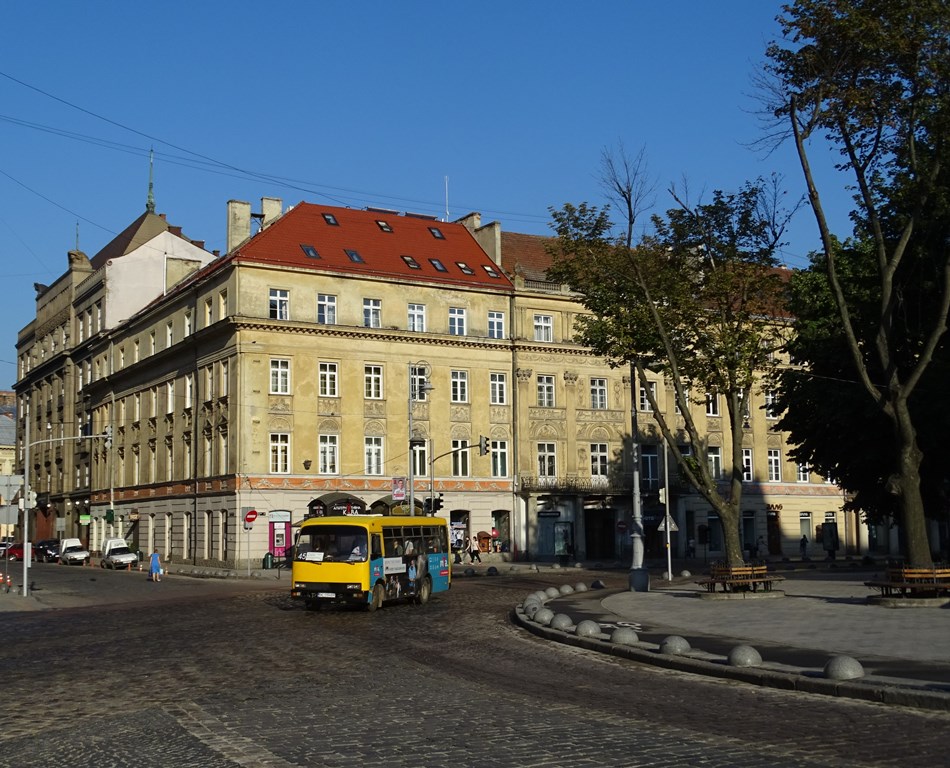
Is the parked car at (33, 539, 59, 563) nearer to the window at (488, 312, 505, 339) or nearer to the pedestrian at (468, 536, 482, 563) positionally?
the pedestrian at (468, 536, 482, 563)

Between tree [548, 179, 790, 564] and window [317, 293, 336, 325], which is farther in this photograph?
window [317, 293, 336, 325]

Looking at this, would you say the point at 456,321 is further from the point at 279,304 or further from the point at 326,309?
the point at 279,304

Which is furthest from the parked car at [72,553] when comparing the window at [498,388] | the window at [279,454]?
the window at [498,388]

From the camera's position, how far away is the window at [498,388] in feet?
206

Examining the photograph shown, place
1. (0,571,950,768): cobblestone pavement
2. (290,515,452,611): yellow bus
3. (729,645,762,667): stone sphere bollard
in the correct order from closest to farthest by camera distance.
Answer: (0,571,950,768): cobblestone pavement → (729,645,762,667): stone sphere bollard → (290,515,452,611): yellow bus

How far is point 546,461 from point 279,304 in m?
17.2

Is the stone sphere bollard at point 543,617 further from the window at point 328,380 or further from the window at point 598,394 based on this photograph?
the window at point 598,394

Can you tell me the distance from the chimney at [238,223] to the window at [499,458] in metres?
17.8

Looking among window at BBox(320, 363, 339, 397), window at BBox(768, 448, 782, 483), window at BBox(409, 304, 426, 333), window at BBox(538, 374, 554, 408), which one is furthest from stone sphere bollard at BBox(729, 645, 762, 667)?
window at BBox(768, 448, 782, 483)

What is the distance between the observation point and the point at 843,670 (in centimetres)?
1337

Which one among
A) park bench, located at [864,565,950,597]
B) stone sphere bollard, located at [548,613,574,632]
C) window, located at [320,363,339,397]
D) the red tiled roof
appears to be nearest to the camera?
stone sphere bollard, located at [548,613,574,632]

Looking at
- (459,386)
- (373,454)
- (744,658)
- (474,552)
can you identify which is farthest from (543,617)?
(459,386)

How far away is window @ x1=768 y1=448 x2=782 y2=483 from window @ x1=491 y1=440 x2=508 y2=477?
19.5m

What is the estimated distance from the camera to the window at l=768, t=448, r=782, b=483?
72.6 meters
